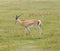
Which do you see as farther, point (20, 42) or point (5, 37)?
point (5, 37)

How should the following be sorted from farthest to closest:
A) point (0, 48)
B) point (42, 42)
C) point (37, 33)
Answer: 1. point (37, 33)
2. point (42, 42)
3. point (0, 48)

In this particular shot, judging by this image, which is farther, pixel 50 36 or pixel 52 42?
pixel 50 36

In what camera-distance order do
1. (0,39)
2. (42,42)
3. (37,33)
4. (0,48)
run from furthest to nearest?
(37,33), (0,39), (42,42), (0,48)

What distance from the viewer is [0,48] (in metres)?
14.6

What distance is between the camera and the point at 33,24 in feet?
58.3

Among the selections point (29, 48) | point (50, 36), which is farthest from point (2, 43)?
point (50, 36)

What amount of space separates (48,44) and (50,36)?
88.1 inches

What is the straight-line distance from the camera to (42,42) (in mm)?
16047

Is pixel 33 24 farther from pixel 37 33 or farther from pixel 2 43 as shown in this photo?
pixel 2 43

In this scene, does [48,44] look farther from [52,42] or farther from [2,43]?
[2,43]

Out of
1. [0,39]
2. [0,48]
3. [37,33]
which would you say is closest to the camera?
[0,48]

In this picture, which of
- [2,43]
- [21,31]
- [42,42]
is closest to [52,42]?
[42,42]

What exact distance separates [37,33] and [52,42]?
8.97ft

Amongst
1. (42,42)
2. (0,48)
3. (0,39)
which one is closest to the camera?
(0,48)
